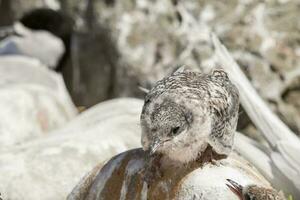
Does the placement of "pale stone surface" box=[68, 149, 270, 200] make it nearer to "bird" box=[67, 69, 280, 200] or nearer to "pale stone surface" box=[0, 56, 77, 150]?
"bird" box=[67, 69, 280, 200]

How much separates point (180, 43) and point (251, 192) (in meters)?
3.51

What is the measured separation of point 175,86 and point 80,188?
0.75 m

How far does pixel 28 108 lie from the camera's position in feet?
19.6

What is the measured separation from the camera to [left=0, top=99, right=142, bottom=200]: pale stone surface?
4.68 metres

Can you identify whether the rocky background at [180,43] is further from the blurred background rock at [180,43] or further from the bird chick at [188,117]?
the bird chick at [188,117]

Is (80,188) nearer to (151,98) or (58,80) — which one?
(151,98)

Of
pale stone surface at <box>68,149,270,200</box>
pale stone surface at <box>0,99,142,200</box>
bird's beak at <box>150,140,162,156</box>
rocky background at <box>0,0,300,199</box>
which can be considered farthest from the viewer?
rocky background at <box>0,0,300,199</box>

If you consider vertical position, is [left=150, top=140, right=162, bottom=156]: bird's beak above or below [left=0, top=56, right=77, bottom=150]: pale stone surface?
above

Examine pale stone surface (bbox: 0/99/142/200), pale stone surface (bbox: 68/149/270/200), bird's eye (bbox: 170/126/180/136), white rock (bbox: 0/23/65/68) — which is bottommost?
white rock (bbox: 0/23/65/68)

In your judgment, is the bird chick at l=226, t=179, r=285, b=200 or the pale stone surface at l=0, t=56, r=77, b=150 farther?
the pale stone surface at l=0, t=56, r=77, b=150

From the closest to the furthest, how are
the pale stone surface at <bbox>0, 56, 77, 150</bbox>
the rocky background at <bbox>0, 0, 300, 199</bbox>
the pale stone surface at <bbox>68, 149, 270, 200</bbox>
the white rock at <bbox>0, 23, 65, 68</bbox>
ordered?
1. the pale stone surface at <bbox>68, 149, 270, 200</bbox>
2. the pale stone surface at <bbox>0, 56, 77, 150</bbox>
3. the rocky background at <bbox>0, 0, 300, 199</bbox>
4. the white rock at <bbox>0, 23, 65, 68</bbox>

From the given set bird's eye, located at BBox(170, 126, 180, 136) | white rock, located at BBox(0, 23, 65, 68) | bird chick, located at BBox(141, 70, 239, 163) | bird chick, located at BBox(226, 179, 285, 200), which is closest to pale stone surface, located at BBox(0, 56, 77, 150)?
white rock, located at BBox(0, 23, 65, 68)

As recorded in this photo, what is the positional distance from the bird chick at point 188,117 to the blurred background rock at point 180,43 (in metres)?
2.30

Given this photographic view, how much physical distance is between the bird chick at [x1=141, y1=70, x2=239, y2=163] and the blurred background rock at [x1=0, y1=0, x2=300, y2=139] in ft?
7.54
